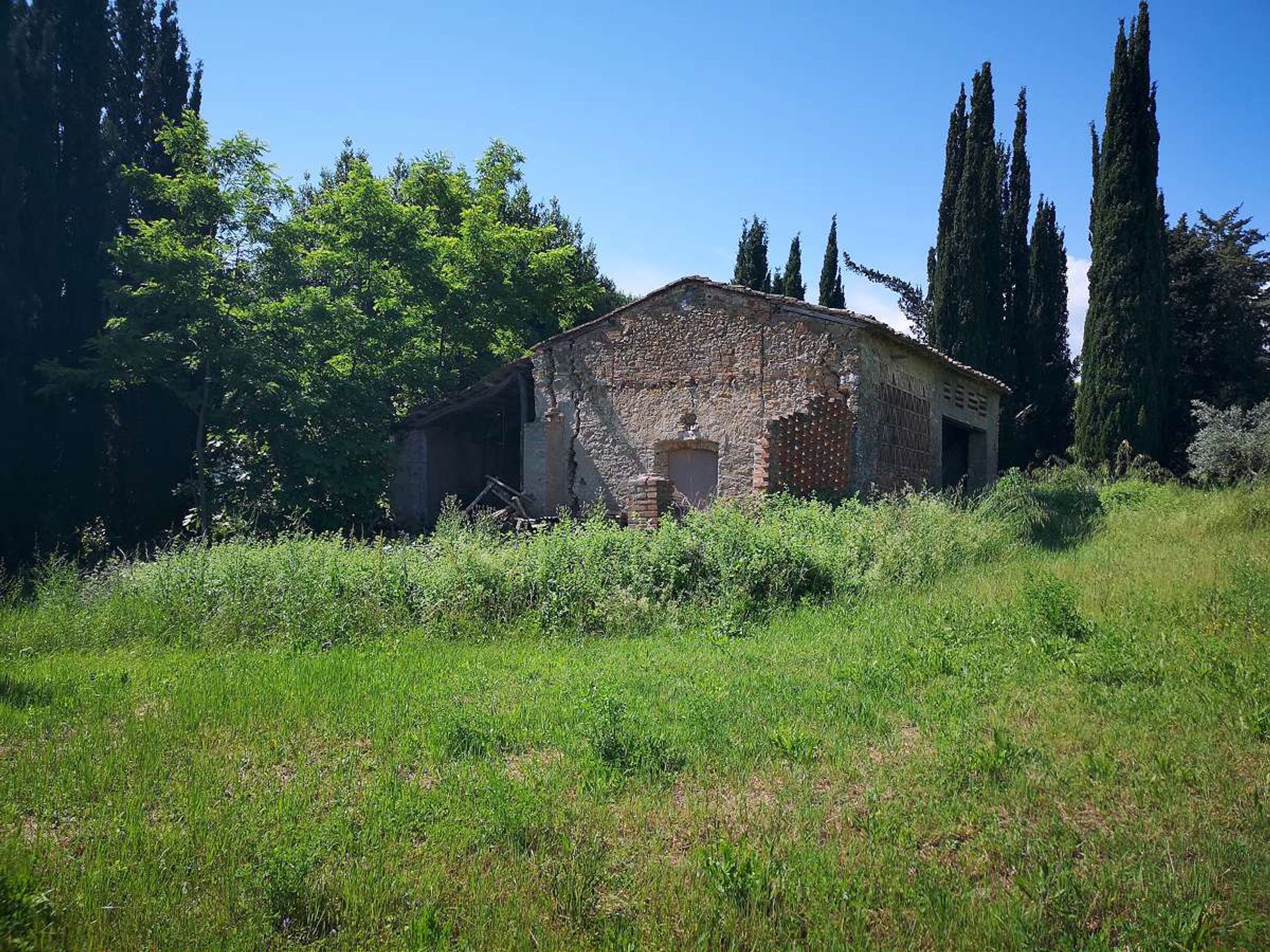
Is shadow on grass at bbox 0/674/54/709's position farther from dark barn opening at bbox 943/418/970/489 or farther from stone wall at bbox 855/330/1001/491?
dark barn opening at bbox 943/418/970/489

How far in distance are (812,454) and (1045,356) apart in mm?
18861

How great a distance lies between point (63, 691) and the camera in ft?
20.4

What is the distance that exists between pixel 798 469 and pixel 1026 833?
396 inches

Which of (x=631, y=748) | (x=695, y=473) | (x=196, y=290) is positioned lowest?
(x=631, y=748)

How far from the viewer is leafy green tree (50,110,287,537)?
50.0 feet

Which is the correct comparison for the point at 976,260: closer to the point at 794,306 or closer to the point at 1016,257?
the point at 1016,257

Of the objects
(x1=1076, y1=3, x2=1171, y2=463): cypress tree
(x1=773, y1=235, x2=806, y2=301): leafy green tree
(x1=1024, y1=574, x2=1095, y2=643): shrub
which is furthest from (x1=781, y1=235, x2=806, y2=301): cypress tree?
(x1=1024, y1=574, x2=1095, y2=643): shrub

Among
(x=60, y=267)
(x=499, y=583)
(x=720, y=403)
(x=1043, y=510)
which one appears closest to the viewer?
(x=499, y=583)

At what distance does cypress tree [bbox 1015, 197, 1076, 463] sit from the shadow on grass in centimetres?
2702

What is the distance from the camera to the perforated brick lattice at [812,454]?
13609 mm

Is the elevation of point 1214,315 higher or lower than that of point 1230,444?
higher

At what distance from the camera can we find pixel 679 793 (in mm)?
4316

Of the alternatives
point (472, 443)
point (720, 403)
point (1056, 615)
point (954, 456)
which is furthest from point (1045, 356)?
point (1056, 615)

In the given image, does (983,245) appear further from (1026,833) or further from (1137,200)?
(1026,833)
